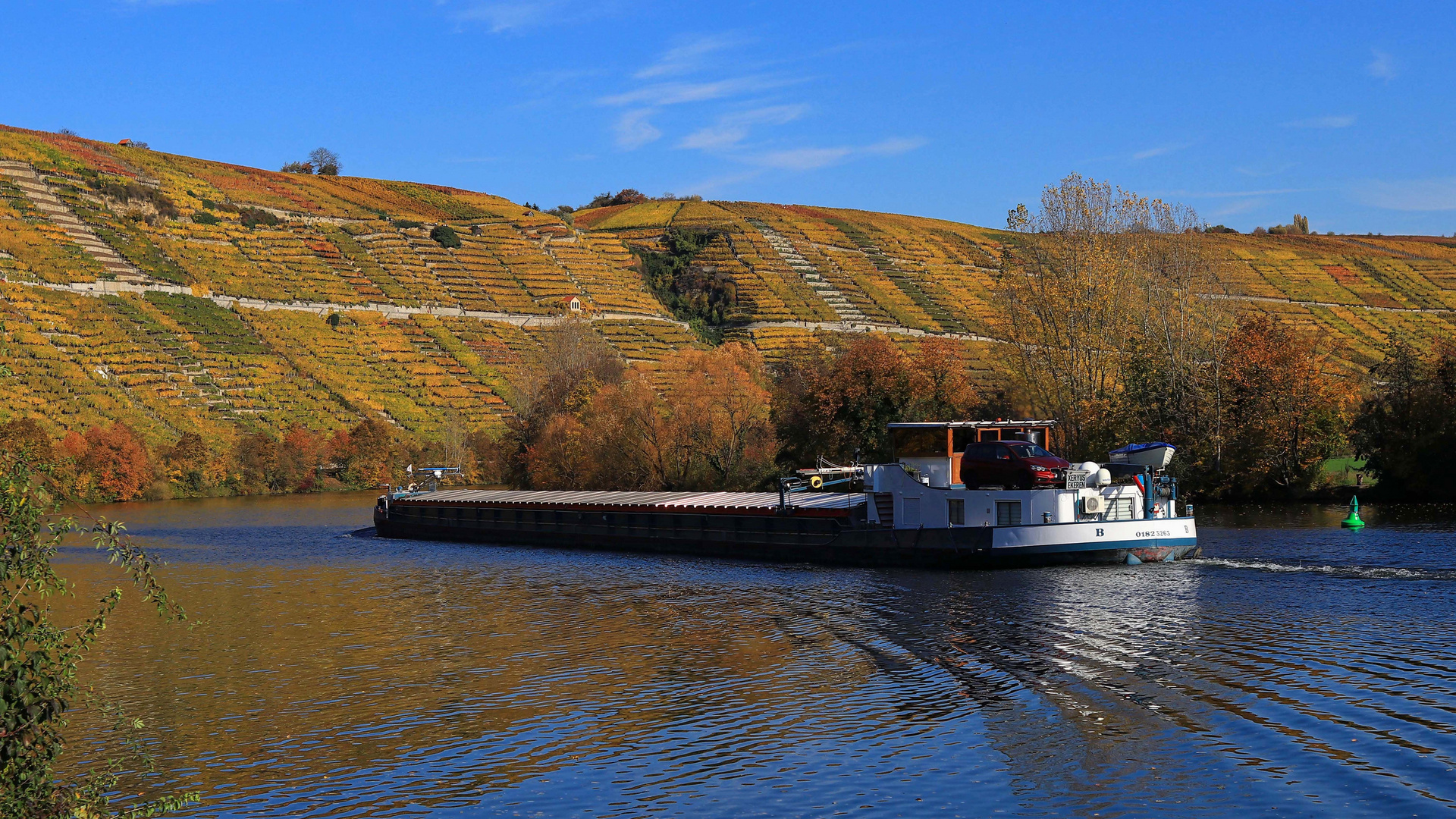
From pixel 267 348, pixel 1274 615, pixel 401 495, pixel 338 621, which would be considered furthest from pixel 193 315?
pixel 1274 615

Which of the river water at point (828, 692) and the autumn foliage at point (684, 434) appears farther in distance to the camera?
the autumn foliage at point (684, 434)

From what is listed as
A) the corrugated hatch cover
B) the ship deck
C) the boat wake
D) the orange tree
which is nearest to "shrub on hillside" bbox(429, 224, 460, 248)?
the corrugated hatch cover

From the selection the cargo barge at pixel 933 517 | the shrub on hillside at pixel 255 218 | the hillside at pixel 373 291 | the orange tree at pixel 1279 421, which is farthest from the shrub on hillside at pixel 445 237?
the orange tree at pixel 1279 421

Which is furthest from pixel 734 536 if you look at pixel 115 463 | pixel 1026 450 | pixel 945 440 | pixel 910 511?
pixel 115 463

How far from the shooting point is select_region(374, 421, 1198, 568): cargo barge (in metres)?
35.4

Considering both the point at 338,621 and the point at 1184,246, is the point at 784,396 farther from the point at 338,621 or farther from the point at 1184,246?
the point at 338,621

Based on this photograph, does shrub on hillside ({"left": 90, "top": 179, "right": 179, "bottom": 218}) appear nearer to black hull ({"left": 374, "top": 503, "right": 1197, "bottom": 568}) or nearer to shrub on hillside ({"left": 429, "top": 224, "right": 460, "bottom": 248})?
shrub on hillside ({"left": 429, "top": 224, "right": 460, "bottom": 248})

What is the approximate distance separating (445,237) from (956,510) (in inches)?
5790

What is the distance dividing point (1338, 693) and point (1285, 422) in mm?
43440

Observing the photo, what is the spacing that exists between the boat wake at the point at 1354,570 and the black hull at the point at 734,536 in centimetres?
144

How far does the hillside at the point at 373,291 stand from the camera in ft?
371

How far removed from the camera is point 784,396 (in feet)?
242

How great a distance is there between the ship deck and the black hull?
1.84 ft

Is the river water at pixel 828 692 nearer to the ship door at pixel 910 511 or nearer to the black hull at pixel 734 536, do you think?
the black hull at pixel 734 536
